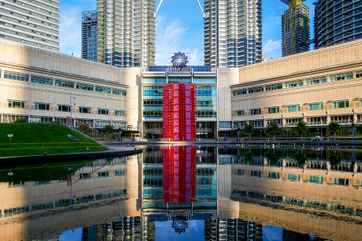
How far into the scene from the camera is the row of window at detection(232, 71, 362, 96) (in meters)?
97.8

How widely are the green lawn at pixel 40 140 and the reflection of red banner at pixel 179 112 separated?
234 feet

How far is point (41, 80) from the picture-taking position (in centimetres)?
10062

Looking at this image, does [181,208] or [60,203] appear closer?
[181,208]

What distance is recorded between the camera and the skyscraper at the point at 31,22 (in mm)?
169625

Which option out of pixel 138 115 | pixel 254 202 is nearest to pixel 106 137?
pixel 138 115

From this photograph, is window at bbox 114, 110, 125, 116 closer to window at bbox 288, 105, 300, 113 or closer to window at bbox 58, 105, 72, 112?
window at bbox 58, 105, 72, 112

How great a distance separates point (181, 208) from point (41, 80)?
9208 cm

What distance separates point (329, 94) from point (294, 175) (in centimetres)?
8037

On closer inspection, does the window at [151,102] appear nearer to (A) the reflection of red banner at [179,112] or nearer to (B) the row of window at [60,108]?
(A) the reflection of red banner at [179,112]

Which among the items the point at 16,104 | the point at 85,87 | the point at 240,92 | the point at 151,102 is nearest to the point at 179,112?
the point at 151,102

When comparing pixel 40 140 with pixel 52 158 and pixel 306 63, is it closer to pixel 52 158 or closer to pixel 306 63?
pixel 52 158

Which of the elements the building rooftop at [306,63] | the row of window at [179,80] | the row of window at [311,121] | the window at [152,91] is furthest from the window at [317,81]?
the window at [152,91]

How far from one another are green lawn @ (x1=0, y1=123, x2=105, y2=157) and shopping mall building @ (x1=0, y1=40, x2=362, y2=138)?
143 feet

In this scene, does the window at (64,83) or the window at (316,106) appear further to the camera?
the window at (64,83)
